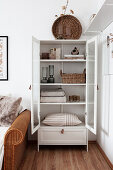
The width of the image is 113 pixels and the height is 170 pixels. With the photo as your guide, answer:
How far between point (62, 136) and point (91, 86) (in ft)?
3.07

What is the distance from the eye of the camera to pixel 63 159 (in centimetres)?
266

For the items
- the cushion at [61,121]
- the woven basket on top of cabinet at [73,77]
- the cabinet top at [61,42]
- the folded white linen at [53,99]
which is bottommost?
the cushion at [61,121]

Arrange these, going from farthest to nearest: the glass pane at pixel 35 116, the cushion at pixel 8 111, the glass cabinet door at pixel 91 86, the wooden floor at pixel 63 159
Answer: the glass pane at pixel 35 116
the glass cabinet door at pixel 91 86
the cushion at pixel 8 111
the wooden floor at pixel 63 159

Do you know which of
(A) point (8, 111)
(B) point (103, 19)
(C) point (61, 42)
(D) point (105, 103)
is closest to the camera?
(B) point (103, 19)

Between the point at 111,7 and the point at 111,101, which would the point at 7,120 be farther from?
the point at 111,7

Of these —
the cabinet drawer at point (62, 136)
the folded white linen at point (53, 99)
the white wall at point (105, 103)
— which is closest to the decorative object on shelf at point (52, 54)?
the folded white linen at point (53, 99)

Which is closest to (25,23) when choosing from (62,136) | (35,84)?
(35,84)

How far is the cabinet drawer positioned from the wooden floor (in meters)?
0.15

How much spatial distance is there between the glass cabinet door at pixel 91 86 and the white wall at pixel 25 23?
0.66 metres

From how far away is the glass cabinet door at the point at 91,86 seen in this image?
2.69 m

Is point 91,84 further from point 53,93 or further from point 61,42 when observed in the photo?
point 61,42

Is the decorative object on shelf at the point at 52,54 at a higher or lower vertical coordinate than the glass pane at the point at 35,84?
higher

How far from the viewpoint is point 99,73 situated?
3.14m

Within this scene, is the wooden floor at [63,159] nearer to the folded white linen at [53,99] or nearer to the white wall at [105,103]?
the white wall at [105,103]
